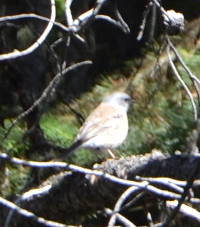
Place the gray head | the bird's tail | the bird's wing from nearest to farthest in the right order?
1. the bird's tail
2. the gray head
3. the bird's wing

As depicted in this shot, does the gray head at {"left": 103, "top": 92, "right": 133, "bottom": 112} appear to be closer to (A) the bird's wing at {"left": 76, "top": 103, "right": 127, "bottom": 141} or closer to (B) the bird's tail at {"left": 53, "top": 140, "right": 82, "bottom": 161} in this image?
(A) the bird's wing at {"left": 76, "top": 103, "right": 127, "bottom": 141}

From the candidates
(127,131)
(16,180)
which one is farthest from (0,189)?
(127,131)

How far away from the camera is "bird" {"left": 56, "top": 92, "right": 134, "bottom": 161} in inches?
164

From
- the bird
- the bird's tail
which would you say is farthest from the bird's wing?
the bird's tail

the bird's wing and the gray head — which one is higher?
the gray head

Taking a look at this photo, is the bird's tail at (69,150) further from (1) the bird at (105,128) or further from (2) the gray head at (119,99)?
(2) the gray head at (119,99)

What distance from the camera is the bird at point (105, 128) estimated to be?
4.16 meters

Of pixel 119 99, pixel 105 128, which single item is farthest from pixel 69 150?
pixel 105 128

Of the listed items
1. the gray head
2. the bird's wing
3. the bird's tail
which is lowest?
the bird's wing

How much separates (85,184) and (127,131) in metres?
0.72

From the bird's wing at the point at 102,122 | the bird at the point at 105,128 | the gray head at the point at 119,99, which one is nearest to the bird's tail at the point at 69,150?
the bird at the point at 105,128

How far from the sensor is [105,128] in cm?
519

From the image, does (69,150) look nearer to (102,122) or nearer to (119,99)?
(119,99)

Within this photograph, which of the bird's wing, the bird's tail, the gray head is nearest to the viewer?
the bird's tail
